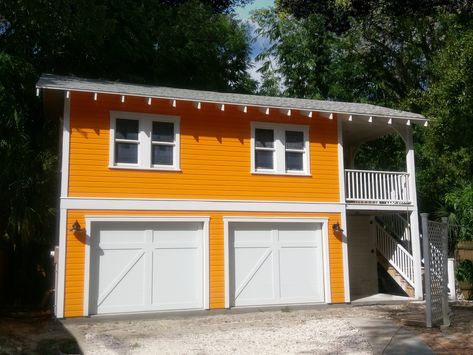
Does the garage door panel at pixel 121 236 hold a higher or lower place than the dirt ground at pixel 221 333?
higher

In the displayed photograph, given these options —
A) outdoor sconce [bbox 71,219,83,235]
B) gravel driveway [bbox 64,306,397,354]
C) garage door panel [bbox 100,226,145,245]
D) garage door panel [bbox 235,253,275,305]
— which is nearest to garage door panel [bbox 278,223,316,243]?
garage door panel [bbox 235,253,275,305]

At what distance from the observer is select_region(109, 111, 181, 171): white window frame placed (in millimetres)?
13438

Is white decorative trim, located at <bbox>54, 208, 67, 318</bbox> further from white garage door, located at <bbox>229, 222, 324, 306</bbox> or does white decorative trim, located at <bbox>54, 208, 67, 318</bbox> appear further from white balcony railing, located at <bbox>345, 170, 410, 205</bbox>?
white balcony railing, located at <bbox>345, 170, 410, 205</bbox>

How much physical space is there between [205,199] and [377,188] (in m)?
5.02

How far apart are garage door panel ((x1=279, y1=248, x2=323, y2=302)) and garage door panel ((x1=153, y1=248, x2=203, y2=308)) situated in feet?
7.43

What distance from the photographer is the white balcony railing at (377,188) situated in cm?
1541

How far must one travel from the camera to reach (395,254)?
53.5 feet

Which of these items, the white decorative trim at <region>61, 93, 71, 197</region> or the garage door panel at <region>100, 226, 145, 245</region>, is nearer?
the white decorative trim at <region>61, 93, 71, 197</region>

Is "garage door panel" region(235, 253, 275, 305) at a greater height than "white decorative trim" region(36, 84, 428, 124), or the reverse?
"white decorative trim" region(36, 84, 428, 124)

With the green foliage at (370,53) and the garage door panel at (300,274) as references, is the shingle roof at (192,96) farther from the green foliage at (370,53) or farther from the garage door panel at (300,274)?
the green foliage at (370,53)

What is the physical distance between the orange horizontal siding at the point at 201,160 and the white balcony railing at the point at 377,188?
0.61 metres

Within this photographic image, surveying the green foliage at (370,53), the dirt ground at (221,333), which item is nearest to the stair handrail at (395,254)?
the dirt ground at (221,333)

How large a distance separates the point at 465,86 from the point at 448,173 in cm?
411

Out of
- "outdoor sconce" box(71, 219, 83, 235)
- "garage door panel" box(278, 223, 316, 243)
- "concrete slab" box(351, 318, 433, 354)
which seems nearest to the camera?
"concrete slab" box(351, 318, 433, 354)
